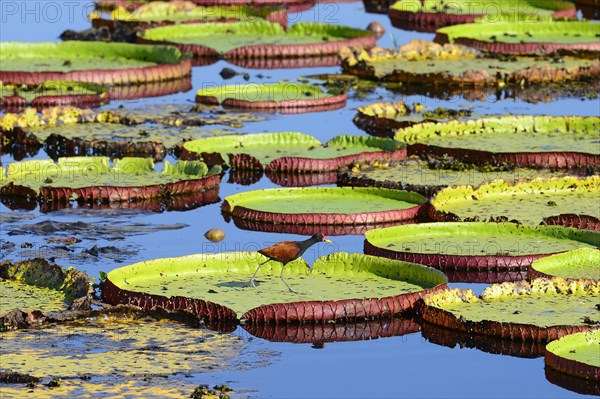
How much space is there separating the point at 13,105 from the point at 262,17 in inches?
351

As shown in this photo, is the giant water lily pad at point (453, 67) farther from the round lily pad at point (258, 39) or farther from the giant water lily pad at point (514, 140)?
the giant water lily pad at point (514, 140)

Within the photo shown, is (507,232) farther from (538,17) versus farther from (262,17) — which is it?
(262,17)

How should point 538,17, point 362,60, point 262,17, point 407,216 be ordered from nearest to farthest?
1. point 407,216
2. point 362,60
3. point 538,17
4. point 262,17

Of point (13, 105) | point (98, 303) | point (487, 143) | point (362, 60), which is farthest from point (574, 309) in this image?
point (362, 60)

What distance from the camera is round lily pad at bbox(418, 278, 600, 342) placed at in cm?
995

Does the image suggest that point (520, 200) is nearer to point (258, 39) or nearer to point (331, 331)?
point (331, 331)

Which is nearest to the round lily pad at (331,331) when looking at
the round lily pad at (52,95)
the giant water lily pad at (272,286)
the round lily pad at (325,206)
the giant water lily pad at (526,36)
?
the giant water lily pad at (272,286)

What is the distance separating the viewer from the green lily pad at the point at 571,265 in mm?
11172

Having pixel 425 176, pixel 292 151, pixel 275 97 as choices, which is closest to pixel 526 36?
pixel 275 97

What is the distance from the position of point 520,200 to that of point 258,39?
11.4 meters

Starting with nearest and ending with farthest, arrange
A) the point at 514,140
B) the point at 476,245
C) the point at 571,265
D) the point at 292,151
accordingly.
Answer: the point at 571,265
the point at 476,245
the point at 292,151
the point at 514,140

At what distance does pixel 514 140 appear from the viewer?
53.2 ft

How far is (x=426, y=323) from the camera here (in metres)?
10.4

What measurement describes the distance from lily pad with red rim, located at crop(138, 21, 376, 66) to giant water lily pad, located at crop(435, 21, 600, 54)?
55.7 inches
